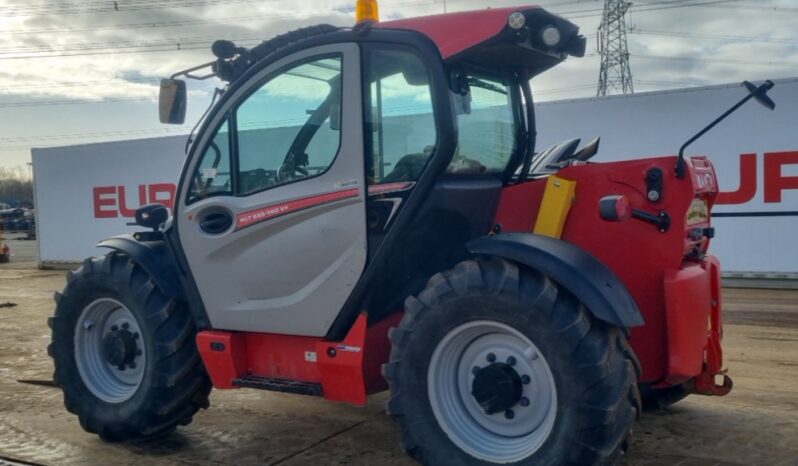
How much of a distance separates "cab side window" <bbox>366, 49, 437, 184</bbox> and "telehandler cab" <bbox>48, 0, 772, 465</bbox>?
12mm

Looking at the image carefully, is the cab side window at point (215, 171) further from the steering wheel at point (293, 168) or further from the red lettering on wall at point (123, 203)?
the red lettering on wall at point (123, 203)

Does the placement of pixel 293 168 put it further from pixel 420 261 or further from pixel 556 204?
pixel 556 204

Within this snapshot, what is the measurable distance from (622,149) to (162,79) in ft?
31.3

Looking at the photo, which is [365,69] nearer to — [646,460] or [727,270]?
[646,460]

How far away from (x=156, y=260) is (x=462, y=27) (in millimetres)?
2416

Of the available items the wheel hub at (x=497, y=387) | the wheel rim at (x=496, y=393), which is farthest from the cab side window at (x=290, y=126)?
the wheel hub at (x=497, y=387)

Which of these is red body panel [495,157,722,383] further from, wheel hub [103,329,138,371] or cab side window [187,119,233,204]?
wheel hub [103,329,138,371]

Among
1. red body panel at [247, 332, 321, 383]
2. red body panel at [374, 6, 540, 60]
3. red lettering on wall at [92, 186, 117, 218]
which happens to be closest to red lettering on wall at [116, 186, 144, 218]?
red lettering on wall at [92, 186, 117, 218]

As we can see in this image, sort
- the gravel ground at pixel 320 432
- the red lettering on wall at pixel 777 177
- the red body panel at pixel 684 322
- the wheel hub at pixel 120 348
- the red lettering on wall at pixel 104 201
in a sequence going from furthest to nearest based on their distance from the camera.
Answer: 1. the red lettering on wall at pixel 104 201
2. the red lettering on wall at pixel 777 177
3. the wheel hub at pixel 120 348
4. the gravel ground at pixel 320 432
5. the red body panel at pixel 684 322

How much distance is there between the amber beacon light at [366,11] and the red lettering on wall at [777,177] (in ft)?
31.8

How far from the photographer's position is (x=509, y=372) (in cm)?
385

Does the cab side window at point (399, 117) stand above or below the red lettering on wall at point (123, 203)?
above

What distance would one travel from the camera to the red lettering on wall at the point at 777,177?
1212 cm

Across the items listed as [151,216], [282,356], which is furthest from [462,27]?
[151,216]
